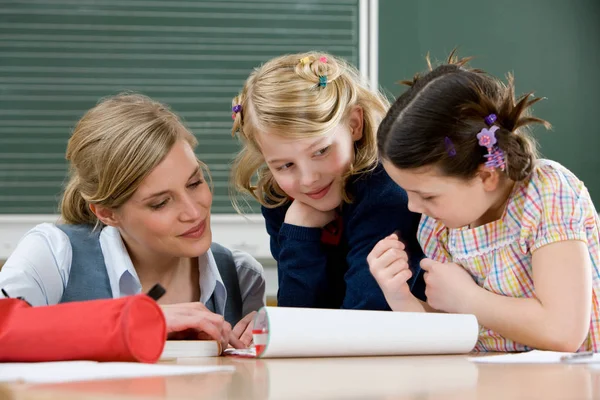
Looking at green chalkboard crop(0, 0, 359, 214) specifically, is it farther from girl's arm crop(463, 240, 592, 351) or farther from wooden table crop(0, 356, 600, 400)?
wooden table crop(0, 356, 600, 400)

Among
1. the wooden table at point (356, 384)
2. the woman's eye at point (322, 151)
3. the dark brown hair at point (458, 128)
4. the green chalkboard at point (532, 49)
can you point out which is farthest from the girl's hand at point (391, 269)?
the green chalkboard at point (532, 49)

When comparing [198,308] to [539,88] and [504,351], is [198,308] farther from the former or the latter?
[539,88]

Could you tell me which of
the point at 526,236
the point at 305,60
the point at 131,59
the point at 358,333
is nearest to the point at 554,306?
the point at 526,236

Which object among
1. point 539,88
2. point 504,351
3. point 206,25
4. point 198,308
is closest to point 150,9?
point 206,25

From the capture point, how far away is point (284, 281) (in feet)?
5.70

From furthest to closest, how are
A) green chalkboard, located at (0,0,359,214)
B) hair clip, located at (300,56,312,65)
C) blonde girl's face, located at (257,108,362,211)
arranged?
green chalkboard, located at (0,0,359,214), hair clip, located at (300,56,312,65), blonde girl's face, located at (257,108,362,211)

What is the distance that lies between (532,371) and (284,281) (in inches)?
36.2

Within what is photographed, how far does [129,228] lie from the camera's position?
1722 millimetres

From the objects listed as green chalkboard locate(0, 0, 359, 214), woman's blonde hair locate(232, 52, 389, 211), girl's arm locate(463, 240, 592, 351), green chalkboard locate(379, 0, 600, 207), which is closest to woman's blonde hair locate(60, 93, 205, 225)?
woman's blonde hair locate(232, 52, 389, 211)

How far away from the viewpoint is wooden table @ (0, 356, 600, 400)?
648 millimetres

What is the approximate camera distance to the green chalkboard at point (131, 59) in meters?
2.82

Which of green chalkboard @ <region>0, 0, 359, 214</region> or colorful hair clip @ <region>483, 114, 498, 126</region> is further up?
colorful hair clip @ <region>483, 114, 498, 126</region>

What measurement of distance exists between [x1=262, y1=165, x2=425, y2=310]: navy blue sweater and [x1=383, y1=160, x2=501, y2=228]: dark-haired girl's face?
241 millimetres

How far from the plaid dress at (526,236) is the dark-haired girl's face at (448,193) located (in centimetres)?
6
